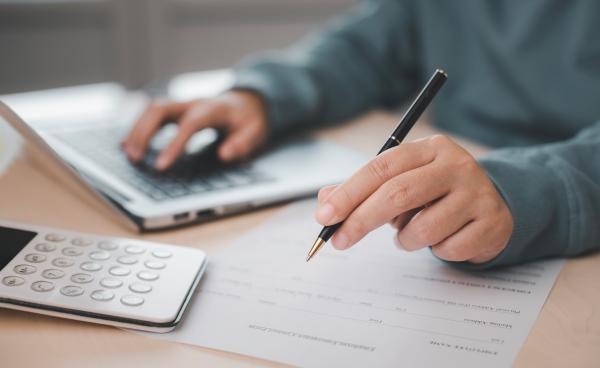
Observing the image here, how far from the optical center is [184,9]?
2041 millimetres

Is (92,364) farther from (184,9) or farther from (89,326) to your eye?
(184,9)

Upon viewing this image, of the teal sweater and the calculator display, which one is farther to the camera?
the teal sweater

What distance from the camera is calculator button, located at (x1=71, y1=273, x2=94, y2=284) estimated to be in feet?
1.28

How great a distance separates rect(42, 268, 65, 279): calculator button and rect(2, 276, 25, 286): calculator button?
0.05 ft

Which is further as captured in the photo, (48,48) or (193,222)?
(48,48)

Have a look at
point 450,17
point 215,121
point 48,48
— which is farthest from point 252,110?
point 48,48

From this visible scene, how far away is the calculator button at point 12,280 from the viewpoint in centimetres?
38

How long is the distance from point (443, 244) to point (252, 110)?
0.35 m

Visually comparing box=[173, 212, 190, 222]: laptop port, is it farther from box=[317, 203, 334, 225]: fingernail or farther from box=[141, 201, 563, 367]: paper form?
box=[317, 203, 334, 225]: fingernail

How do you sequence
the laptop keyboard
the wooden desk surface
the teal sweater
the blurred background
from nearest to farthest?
the wooden desk surface → the laptop keyboard → the teal sweater → the blurred background

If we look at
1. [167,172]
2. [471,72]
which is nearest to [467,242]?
[167,172]

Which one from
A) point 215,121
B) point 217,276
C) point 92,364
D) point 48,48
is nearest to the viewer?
point 92,364

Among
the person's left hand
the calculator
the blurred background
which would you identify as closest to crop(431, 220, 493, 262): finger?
the person's left hand

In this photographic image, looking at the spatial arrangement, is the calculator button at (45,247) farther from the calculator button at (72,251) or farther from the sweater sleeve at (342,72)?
the sweater sleeve at (342,72)
